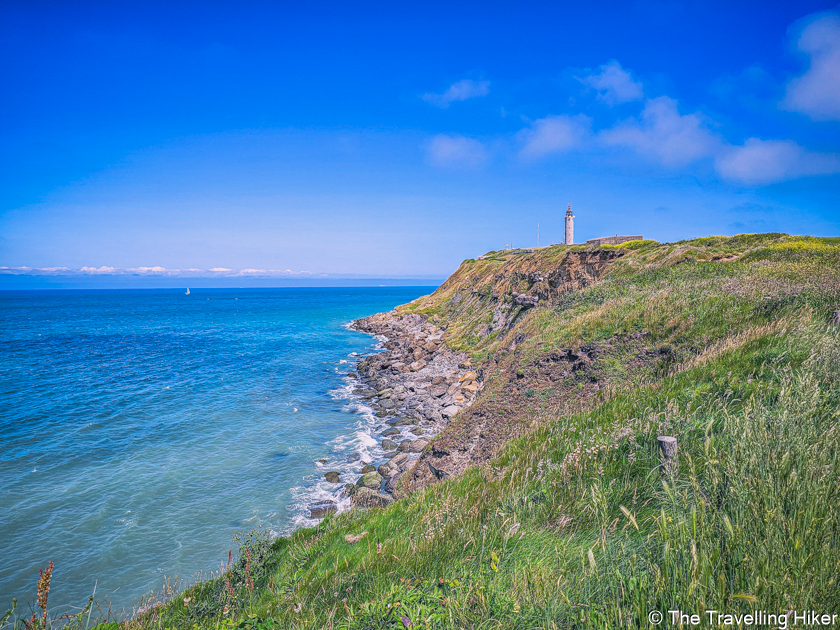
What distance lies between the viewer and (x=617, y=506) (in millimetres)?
5098

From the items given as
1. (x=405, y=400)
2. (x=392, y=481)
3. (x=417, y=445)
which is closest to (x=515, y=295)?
(x=405, y=400)

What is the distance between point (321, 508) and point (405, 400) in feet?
44.9

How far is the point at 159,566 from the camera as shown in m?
11.2

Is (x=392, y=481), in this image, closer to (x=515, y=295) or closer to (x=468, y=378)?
(x=468, y=378)

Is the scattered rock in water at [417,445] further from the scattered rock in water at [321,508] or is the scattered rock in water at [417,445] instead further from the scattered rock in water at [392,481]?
the scattered rock in water at [321,508]

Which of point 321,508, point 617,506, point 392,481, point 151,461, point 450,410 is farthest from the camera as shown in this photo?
point 450,410

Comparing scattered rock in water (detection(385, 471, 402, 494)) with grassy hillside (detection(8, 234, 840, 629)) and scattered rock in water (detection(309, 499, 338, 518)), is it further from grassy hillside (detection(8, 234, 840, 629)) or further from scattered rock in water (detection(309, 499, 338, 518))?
grassy hillside (detection(8, 234, 840, 629))

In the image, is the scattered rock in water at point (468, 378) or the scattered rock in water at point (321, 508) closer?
the scattered rock in water at point (321, 508)

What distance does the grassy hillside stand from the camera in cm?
295

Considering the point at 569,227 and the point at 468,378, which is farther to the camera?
the point at 569,227

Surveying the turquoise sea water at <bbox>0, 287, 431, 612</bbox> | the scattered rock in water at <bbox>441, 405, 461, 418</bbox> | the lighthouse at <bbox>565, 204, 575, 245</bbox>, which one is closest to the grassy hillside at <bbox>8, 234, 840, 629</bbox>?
the turquoise sea water at <bbox>0, 287, 431, 612</bbox>

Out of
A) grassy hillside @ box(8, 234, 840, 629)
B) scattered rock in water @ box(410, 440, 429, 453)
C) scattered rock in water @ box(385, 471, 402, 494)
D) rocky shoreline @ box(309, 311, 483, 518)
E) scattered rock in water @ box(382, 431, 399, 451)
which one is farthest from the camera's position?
scattered rock in water @ box(382, 431, 399, 451)

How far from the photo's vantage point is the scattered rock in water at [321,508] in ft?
45.0

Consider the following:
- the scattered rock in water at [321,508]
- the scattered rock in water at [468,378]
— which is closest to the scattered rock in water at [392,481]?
the scattered rock in water at [321,508]
